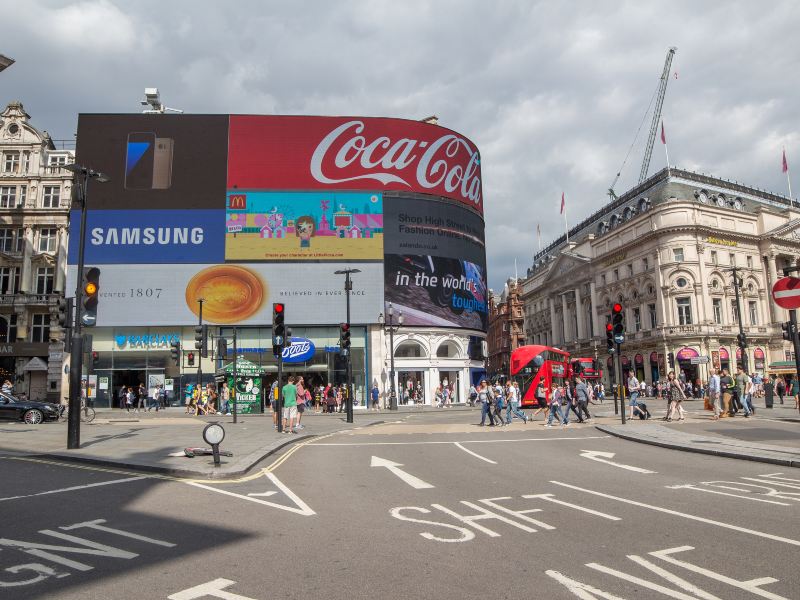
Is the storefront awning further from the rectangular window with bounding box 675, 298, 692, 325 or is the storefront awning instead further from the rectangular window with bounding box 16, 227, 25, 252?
the rectangular window with bounding box 675, 298, 692, 325

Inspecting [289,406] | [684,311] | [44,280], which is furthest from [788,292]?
[684,311]

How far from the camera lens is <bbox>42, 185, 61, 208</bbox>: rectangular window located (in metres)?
51.7

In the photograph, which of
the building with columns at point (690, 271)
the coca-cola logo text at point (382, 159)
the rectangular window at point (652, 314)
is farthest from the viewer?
the rectangular window at point (652, 314)

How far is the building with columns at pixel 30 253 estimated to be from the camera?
49250 millimetres

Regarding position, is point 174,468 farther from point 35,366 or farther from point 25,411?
point 35,366

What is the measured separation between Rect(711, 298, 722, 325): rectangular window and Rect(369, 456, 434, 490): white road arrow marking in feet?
211

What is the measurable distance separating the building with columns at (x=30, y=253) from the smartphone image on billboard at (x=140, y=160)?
577 centimetres

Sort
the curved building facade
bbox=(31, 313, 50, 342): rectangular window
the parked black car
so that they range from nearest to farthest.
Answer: the parked black car < the curved building facade < bbox=(31, 313, 50, 342): rectangular window

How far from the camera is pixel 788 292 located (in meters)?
14.0

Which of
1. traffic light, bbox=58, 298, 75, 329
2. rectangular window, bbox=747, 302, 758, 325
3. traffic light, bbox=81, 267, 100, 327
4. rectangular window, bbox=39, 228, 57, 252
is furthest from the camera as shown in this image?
rectangular window, bbox=747, 302, 758, 325

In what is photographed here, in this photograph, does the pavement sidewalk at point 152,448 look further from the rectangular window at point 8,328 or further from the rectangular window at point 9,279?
the rectangular window at point 9,279

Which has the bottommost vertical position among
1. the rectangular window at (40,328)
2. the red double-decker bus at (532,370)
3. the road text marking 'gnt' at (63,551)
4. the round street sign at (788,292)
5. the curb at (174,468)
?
the road text marking 'gnt' at (63,551)

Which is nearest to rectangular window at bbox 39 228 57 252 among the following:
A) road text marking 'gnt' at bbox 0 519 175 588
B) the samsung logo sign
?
the samsung logo sign

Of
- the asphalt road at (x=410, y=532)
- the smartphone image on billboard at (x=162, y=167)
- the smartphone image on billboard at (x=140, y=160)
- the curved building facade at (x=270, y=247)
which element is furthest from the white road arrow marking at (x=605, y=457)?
the smartphone image on billboard at (x=140, y=160)
